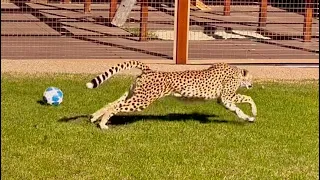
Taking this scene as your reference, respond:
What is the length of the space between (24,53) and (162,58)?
228cm

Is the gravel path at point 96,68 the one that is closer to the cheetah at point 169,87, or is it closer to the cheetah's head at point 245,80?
the cheetah's head at point 245,80

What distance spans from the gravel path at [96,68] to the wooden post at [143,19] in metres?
1.35

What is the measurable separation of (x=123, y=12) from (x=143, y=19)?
2.68 metres

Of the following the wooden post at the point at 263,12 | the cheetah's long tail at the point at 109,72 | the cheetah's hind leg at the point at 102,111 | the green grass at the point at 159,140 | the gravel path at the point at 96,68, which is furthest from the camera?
the wooden post at the point at 263,12

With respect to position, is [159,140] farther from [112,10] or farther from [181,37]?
[112,10]

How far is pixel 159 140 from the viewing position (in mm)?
7348

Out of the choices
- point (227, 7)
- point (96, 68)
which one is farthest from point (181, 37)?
point (227, 7)

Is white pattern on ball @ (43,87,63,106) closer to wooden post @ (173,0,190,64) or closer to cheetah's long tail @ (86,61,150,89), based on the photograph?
cheetah's long tail @ (86,61,150,89)

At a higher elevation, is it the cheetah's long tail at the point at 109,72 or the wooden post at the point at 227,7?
the wooden post at the point at 227,7

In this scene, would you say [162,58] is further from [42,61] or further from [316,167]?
[316,167]

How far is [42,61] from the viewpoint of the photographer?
11.9 m

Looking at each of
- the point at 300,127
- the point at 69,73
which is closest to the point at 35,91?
the point at 69,73

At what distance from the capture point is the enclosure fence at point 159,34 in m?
12.7

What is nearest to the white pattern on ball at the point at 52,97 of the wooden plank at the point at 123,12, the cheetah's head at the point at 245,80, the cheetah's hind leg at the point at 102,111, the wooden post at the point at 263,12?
the cheetah's hind leg at the point at 102,111
